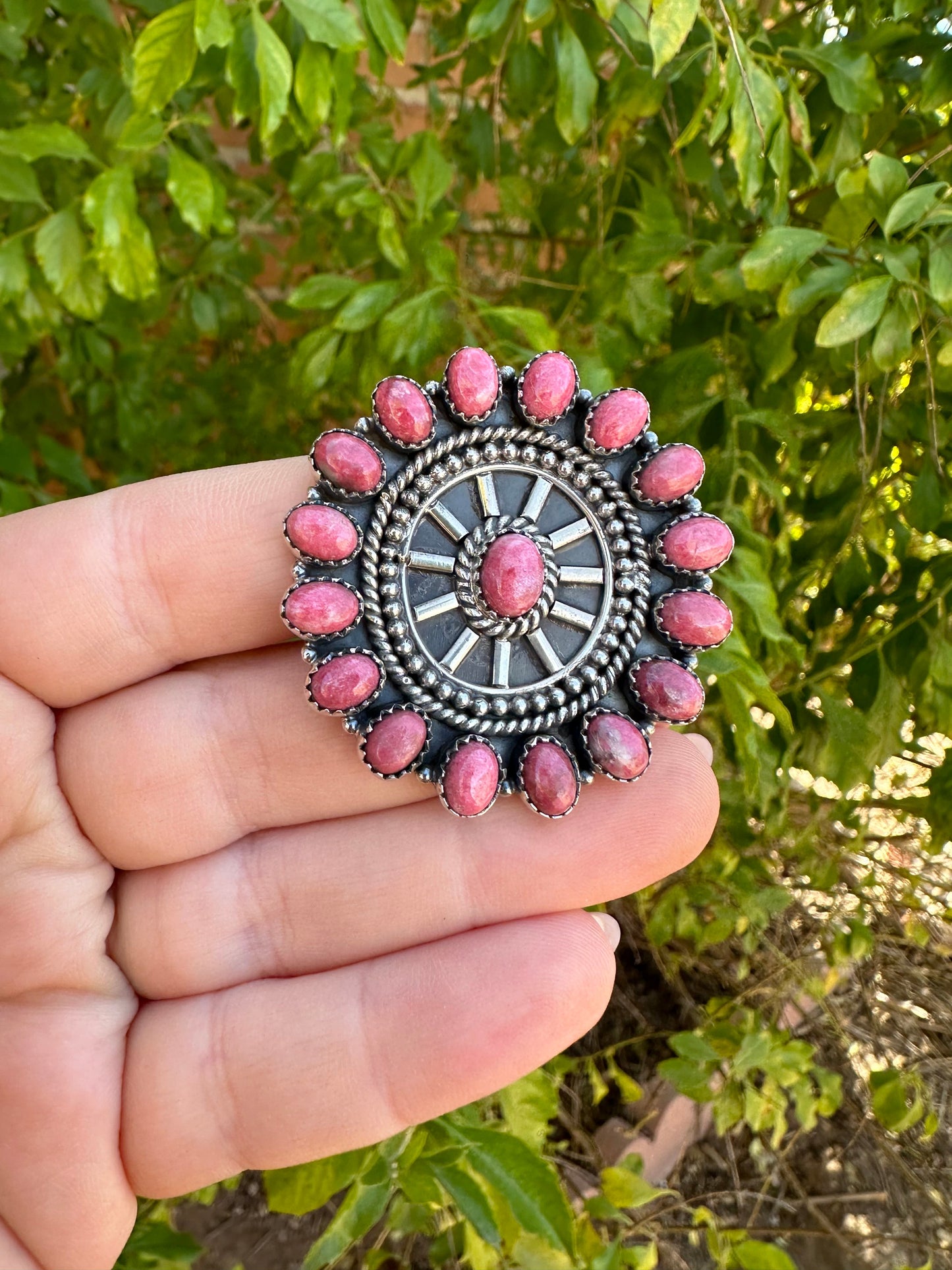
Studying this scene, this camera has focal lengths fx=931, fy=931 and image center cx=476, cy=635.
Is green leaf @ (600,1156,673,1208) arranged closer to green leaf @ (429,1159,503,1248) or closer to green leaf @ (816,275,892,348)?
green leaf @ (429,1159,503,1248)

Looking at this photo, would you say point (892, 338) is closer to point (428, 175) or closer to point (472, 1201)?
point (428, 175)

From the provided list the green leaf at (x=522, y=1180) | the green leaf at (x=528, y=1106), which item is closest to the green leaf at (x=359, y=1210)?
the green leaf at (x=522, y=1180)

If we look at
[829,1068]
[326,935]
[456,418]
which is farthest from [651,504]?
[829,1068]

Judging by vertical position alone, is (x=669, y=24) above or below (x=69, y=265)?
above

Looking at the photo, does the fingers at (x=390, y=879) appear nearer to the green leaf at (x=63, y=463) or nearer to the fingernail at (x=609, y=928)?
the fingernail at (x=609, y=928)

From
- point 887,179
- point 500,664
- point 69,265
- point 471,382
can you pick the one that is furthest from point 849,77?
point 69,265

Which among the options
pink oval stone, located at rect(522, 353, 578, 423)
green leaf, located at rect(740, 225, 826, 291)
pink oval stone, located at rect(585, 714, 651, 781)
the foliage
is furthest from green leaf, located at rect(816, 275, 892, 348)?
pink oval stone, located at rect(585, 714, 651, 781)

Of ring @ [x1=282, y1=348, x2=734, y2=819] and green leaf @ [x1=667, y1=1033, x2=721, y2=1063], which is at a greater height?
ring @ [x1=282, y1=348, x2=734, y2=819]

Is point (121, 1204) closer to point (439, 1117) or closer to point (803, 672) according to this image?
point (439, 1117)
